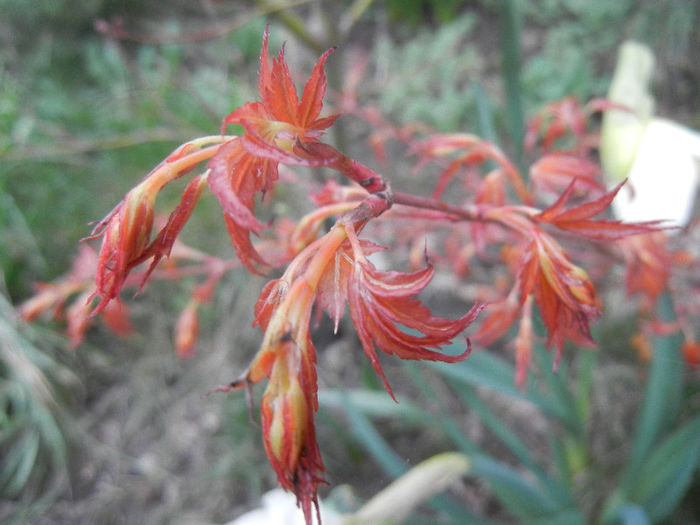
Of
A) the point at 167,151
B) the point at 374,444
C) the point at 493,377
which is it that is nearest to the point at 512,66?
the point at 493,377

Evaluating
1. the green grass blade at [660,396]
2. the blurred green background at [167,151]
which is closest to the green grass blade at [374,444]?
the blurred green background at [167,151]

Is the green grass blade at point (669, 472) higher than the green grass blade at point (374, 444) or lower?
lower

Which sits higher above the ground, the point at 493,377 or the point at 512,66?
the point at 512,66

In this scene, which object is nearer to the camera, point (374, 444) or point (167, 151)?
point (374, 444)

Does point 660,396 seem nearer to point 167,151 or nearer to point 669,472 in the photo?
point 669,472

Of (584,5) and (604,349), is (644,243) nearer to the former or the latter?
(604,349)

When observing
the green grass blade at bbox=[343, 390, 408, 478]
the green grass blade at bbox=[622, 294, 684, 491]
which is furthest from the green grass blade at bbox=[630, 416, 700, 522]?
the green grass blade at bbox=[343, 390, 408, 478]

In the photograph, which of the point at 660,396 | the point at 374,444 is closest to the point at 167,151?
the point at 374,444

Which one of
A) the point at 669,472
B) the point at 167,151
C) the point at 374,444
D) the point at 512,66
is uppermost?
the point at 167,151

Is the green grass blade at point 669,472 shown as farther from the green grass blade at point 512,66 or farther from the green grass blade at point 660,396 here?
the green grass blade at point 512,66
